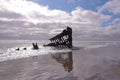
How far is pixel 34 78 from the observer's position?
34.0 feet

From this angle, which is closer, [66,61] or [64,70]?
[64,70]

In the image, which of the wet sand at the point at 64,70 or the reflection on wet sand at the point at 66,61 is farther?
the reflection on wet sand at the point at 66,61

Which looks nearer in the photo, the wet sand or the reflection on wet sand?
the wet sand

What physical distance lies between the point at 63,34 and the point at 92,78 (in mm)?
29797

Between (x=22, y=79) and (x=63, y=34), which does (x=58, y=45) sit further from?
(x=22, y=79)

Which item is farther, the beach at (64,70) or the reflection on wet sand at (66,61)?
the reflection on wet sand at (66,61)

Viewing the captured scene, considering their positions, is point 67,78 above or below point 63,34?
below

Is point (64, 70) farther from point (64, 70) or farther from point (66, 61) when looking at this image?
point (66, 61)

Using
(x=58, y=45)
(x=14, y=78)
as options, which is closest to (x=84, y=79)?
(x=14, y=78)

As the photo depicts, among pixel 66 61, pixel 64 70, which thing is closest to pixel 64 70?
pixel 64 70

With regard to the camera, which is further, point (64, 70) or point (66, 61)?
point (66, 61)

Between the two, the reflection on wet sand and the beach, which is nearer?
the beach

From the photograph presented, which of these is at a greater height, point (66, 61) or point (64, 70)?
point (66, 61)

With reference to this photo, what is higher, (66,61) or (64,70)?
(66,61)
